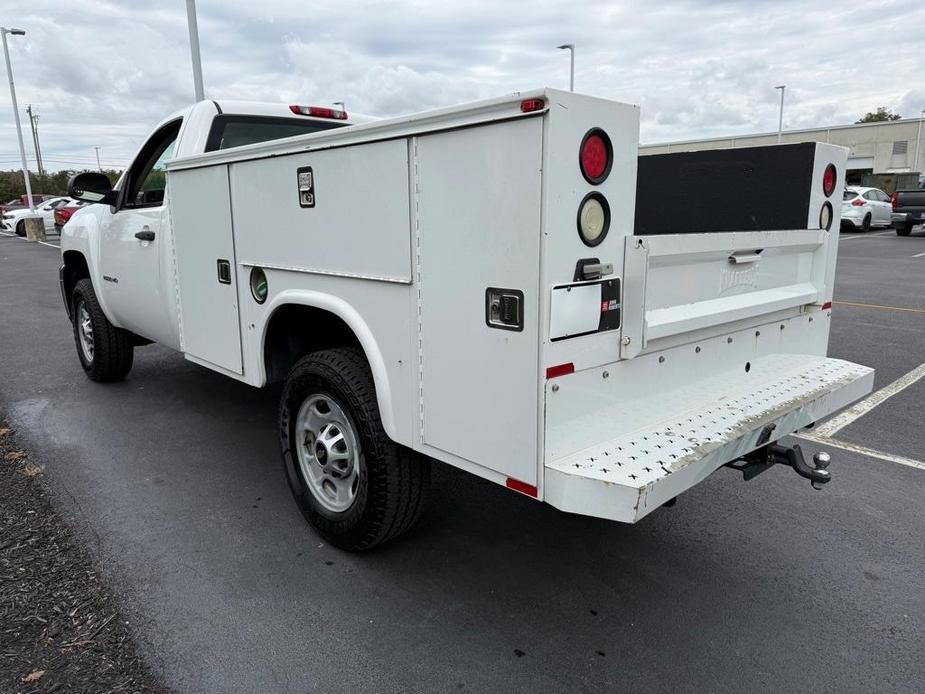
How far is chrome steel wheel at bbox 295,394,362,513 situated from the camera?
3.23 m

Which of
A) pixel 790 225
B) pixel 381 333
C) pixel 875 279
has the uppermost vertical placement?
pixel 790 225

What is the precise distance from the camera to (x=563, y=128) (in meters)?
2.16

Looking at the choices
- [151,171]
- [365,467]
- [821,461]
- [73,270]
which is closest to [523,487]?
[365,467]

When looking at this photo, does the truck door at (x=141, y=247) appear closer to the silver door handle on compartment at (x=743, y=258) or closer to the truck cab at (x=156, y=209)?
the truck cab at (x=156, y=209)

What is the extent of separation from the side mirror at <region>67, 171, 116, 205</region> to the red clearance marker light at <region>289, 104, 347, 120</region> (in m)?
1.57

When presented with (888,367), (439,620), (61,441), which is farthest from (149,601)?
(888,367)

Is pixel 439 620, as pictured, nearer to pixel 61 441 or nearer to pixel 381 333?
pixel 381 333

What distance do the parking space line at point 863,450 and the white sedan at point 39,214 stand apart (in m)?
32.4

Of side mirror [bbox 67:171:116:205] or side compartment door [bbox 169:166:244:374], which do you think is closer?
side compartment door [bbox 169:166:244:374]

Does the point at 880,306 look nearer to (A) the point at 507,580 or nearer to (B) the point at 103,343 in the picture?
(A) the point at 507,580

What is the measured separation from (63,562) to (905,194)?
25089 millimetres

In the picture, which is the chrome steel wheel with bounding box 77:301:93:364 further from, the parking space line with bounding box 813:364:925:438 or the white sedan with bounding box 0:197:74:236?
the white sedan with bounding box 0:197:74:236

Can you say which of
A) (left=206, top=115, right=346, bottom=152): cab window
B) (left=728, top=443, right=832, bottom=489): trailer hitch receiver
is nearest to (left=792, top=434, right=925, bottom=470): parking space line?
(left=728, top=443, right=832, bottom=489): trailer hitch receiver

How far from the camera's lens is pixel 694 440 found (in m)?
2.58
